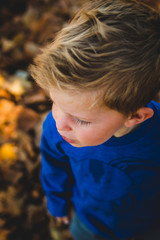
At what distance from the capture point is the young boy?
0.54 metres

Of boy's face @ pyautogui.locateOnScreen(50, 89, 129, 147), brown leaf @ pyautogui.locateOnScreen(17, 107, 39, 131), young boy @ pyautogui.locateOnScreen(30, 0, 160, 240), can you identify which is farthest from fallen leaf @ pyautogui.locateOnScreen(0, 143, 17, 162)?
boy's face @ pyautogui.locateOnScreen(50, 89, 129, 147)

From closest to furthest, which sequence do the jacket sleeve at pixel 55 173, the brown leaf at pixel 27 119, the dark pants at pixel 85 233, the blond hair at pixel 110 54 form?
the blond hair at pixel 110 54
the jacket sleeve at pixel 55 173
the dark pants at pixel 85 233
the brown leaf at pixel 27 119

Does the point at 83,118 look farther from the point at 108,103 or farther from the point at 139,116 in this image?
the point at 139,116

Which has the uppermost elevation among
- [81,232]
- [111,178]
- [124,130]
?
[124,130]

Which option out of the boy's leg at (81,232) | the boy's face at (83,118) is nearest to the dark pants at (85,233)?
the boy's leg at (81,232)

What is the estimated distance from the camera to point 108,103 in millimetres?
579

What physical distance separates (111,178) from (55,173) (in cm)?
29

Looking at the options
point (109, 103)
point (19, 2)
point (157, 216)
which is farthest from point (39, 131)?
point (19, 2)

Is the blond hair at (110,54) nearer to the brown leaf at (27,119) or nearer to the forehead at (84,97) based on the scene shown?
the forehead at (84,97)


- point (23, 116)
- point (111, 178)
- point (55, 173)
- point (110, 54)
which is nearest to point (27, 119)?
point (23, 116)

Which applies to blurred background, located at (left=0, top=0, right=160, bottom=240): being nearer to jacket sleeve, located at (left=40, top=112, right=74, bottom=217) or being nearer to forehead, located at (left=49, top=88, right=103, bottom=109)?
jacket sleeve, located at (left=40, top=112, right=74, bottom=217)

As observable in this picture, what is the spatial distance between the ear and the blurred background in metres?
1.09

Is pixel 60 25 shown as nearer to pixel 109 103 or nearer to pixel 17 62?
pixel 17 62

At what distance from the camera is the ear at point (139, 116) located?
0.65 m
